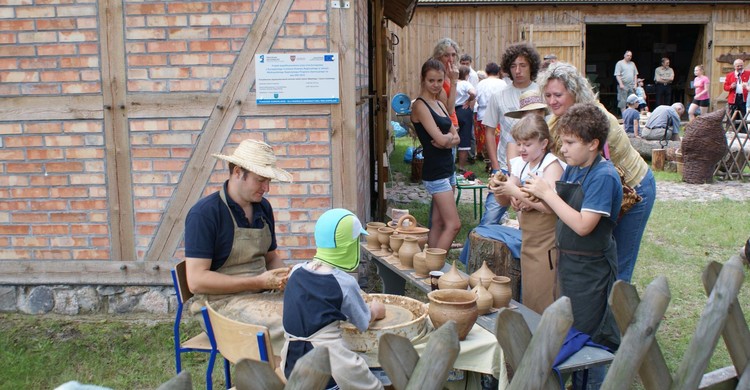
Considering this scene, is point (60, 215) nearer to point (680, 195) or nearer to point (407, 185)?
point (407, 185)

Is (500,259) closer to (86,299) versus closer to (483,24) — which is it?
(86,299)

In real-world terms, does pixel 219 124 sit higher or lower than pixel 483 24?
lower

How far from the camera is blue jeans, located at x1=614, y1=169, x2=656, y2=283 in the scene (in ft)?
13.4

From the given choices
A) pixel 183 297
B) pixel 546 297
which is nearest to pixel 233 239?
pixel 183 297

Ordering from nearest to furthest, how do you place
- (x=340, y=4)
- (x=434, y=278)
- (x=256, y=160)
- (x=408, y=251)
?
(x=256, y=160)
(x=434, y=278)
(x=408, y=251)
(x=340, y=4)

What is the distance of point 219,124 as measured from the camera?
5.30m

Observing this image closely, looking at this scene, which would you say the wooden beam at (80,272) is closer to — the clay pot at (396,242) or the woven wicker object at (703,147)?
the clay pot at (396,242)

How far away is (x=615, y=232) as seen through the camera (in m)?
4.13

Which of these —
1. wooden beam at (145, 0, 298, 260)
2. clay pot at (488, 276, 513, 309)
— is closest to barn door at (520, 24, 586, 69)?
wooden beam at (145, 0, 298, 260)

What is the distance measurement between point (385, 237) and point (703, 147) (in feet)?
27.7

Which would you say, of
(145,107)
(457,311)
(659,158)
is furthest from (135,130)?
(659,158)

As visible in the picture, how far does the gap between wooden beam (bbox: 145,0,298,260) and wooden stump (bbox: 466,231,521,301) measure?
2.09 m

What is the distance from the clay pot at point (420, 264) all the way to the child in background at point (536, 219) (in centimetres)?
57

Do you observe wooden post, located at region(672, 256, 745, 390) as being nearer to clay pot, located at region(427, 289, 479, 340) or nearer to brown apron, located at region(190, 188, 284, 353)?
clay pot, located at region(427, 289, 479, 340)
